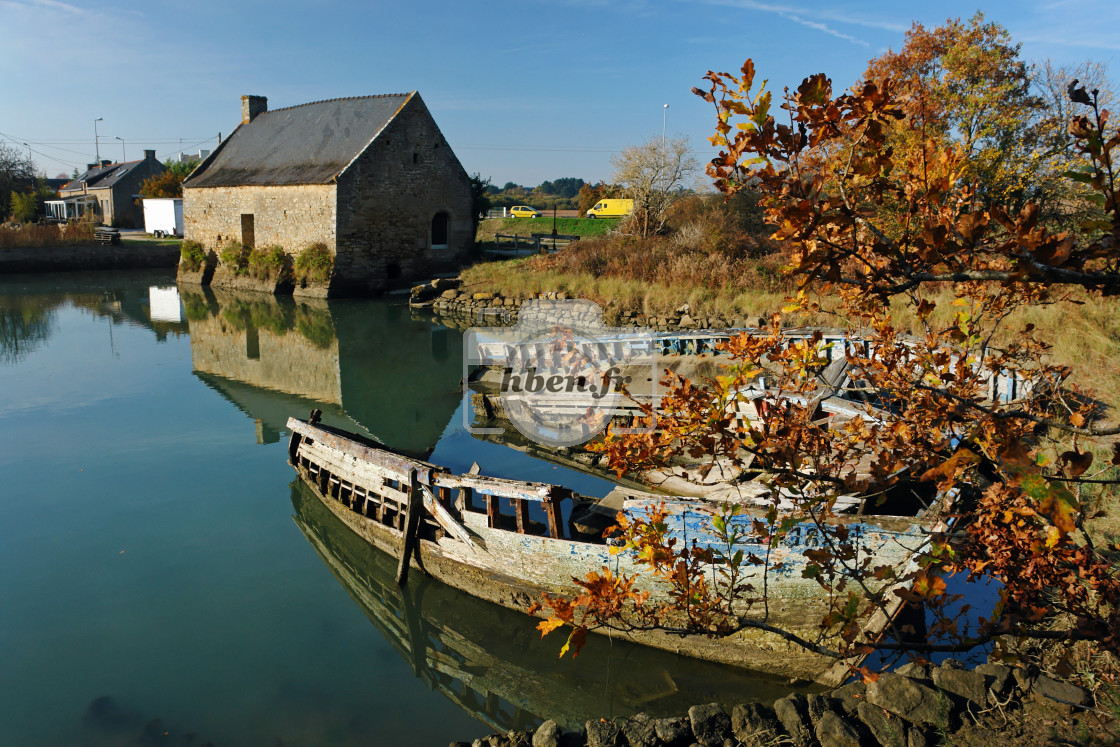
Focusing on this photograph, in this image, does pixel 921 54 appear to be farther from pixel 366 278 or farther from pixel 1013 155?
pixel 366 278

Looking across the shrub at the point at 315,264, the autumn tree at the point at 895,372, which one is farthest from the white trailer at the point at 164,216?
the autumn tree at the point at 895,372

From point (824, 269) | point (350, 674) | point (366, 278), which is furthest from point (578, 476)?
point (366, 278)

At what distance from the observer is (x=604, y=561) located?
670cm

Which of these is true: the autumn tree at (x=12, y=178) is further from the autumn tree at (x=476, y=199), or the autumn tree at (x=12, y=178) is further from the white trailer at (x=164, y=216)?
the autumn tree at (x=476, y=199)

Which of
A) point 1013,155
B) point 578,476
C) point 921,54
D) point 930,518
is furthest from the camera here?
point 921,54

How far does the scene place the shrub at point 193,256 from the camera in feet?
113

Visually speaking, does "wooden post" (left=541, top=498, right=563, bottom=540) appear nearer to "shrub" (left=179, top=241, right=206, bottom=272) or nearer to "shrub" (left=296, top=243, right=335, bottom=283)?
"shrub" (left=296, top=243, right=335, bottom=283)

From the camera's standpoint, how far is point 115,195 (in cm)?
5300

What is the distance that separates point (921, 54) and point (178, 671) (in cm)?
2354

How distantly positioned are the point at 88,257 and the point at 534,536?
40272 millimetres

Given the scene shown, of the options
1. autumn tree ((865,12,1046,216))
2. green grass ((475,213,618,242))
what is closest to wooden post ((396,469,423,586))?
autumn tree ((865,12,1046,216))

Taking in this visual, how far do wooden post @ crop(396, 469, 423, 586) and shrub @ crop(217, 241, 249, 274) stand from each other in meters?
28.1

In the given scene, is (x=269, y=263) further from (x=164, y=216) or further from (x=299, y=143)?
(x=164, y=216)

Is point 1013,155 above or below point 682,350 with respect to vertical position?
above
